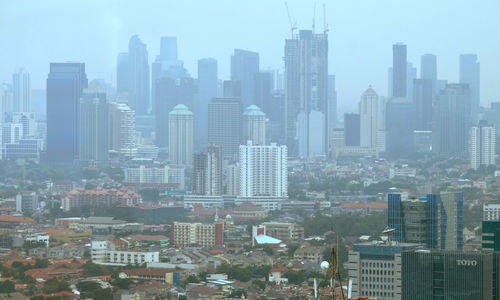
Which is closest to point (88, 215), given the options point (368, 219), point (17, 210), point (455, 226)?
point (17, 210)

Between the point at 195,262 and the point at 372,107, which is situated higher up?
the point at 372,107

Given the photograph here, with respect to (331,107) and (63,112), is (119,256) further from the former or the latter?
(331,107)

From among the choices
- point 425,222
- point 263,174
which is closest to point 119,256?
point 425,222

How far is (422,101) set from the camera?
47.9 m

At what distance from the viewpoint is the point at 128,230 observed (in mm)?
24406

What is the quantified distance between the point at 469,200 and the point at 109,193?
878cm

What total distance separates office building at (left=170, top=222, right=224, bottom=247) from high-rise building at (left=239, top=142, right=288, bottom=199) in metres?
9.24

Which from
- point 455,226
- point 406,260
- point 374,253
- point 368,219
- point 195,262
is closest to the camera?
point 406,260

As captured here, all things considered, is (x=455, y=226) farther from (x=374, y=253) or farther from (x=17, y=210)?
(x=17, y=210)

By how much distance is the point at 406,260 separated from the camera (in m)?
10.8

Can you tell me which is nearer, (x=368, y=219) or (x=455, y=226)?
(x=455, y=226)

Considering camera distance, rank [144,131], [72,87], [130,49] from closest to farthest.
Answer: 1. [130,49]
2. [72,87]
3. [144,131]

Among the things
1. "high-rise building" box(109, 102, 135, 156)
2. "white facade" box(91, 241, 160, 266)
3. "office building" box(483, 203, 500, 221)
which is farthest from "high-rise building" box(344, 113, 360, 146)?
"white facade" box(91, 241, 160, 266)

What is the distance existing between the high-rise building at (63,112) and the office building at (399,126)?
390 inches
